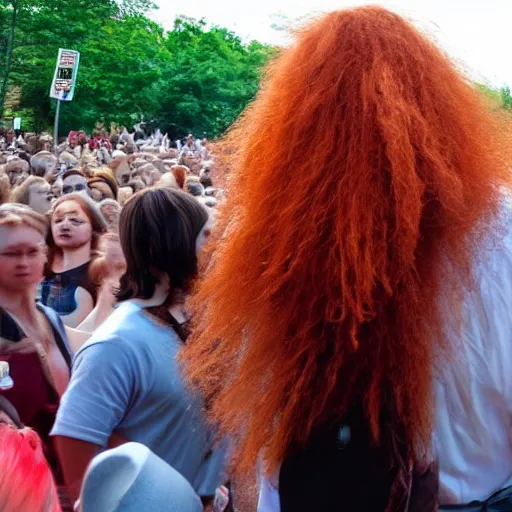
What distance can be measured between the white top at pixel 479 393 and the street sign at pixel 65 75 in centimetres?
1551

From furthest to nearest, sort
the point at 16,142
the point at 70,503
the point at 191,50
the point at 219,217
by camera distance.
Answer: the point at 191,50, the point at 16,142, the point at 70,503, the point at 219,217

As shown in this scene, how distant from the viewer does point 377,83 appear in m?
1.38

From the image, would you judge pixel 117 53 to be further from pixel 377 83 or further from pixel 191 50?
pixel 377 83

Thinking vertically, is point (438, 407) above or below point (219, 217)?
below

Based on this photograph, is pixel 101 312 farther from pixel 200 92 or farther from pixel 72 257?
pixel 200 92

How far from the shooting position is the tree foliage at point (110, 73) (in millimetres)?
37469

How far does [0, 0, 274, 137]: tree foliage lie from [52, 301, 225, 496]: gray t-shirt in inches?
1364

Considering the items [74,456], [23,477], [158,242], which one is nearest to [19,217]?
[158,242]

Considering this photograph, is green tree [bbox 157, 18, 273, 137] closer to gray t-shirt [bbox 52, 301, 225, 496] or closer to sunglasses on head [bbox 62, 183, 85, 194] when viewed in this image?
sunglasses on head [bbox 62, 183, 85, 194]

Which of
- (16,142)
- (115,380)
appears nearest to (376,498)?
(115,380)

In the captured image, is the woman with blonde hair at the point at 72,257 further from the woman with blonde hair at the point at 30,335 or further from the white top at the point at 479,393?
the white top at the point at 479,393

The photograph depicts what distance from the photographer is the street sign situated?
53.2 ft

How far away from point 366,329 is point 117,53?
40.1 m

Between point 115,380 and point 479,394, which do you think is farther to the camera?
point 115,380
